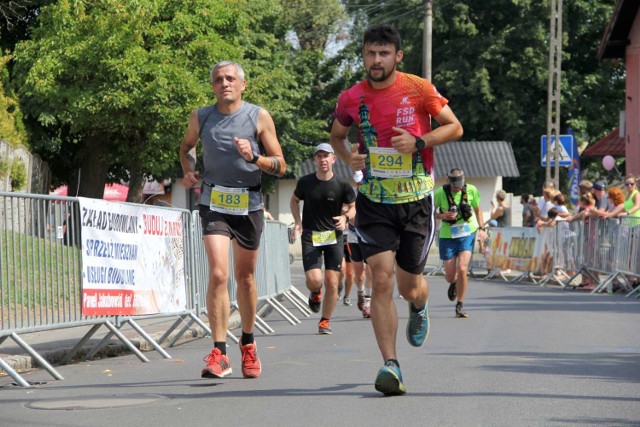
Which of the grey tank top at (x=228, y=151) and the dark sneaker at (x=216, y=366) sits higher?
the grey tank top at (x=228, y=151)

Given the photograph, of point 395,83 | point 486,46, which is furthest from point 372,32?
point 486,46

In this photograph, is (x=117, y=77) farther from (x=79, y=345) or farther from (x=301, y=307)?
(x=79, y=345)

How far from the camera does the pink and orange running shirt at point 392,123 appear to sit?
787 cm

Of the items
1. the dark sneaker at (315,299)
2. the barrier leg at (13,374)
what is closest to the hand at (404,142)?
the barrier leg at (13,374)

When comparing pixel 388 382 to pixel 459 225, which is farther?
pixel 459 225

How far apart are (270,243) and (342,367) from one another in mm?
7257

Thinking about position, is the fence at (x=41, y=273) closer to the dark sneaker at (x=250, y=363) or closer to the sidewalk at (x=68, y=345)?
the sidewalk at (x=68, y=345)

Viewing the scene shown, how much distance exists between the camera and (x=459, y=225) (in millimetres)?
15922

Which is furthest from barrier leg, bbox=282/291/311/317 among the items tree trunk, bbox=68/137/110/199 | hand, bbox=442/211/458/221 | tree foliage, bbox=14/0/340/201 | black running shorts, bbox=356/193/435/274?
tree trunk, bbox=68/137/110/199

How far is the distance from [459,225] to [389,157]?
816cm

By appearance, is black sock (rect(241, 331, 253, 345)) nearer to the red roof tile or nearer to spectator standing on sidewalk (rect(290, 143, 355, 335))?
spectator standing on sidewalk (rect(290, 143, 355, 335))

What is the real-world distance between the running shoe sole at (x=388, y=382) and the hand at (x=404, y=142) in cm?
128

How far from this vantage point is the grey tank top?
878 cm

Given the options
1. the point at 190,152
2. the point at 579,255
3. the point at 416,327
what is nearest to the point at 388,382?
the point at 416,327
